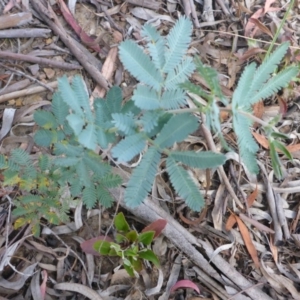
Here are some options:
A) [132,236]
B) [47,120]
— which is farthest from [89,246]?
[47,120]

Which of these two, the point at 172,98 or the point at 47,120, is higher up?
the point at 172,98

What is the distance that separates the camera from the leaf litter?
1628 millimetres

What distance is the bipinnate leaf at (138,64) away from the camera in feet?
3.14

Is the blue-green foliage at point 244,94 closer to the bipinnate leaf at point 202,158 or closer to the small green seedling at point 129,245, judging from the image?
the bipinnate leaf at point 202,158

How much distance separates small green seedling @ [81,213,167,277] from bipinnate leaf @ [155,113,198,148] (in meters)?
0.65

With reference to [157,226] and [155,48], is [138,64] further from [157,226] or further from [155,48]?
[157,226]

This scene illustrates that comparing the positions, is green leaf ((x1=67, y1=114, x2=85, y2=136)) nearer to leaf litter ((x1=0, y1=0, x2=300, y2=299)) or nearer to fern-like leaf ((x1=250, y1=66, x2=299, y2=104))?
fern-like leaf ((x1=250, y1=66, x2=299, y2=104))

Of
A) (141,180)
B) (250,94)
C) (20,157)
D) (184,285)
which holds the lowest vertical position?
(184,285)

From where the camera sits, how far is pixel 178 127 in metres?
0.94

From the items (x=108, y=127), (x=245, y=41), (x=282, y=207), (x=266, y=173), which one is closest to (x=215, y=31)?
(x=245, y=41)

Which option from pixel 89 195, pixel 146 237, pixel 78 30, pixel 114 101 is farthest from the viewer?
pixel 78 30

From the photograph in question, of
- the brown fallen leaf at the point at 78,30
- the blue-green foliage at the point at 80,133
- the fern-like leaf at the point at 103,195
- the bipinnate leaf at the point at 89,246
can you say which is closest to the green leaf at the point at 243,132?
the blue-green foliage at the point at 80,133

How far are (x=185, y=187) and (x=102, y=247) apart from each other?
0.68m

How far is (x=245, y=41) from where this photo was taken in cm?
200
